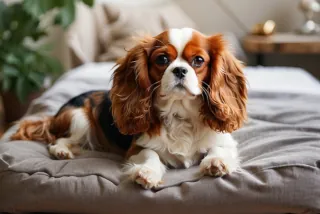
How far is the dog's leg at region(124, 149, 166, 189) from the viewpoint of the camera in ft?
4.79

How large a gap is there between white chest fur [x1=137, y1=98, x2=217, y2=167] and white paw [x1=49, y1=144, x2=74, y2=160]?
0.30 m

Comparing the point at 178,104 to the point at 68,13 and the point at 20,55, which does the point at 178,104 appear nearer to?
the point at 68,13

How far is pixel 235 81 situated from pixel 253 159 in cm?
30

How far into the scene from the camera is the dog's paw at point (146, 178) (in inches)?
57.3

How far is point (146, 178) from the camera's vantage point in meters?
1.46

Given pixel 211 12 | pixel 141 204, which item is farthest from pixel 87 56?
pixel 141 204

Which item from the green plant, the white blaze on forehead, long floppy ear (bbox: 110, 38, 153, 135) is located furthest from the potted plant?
the white blaze on forehead

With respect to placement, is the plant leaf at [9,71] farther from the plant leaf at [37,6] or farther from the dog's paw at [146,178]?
the dog's paw at [146,178]

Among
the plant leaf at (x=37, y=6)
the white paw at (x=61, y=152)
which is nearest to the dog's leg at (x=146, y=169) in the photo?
the white paw at (x=61, y=152)

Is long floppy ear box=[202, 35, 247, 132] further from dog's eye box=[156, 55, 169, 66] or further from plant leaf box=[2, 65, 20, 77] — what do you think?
plant leaf box=[2, 65, 20, 77]

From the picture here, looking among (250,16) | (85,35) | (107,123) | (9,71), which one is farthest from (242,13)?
(107,123)

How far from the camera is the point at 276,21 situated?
4309mm

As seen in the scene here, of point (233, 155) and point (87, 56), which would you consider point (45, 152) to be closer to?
point (233, 155)

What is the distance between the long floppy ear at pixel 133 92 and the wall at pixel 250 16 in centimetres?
279
